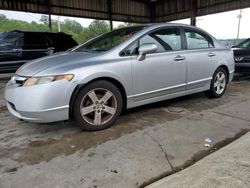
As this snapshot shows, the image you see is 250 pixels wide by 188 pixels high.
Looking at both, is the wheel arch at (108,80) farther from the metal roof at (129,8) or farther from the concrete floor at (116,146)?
the metal roof at (129,8)

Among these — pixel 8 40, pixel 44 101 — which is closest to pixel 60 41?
pixel 8 40

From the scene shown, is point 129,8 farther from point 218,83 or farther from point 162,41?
point 162,41

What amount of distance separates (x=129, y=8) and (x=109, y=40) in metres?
14.1

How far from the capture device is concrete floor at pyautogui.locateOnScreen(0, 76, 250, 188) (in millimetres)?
2275

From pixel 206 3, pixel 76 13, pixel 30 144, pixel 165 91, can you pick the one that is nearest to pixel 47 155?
pixel 30 144

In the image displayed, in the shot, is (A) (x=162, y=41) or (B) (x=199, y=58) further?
(B) (x=199, y=58)

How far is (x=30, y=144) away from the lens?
118 inches

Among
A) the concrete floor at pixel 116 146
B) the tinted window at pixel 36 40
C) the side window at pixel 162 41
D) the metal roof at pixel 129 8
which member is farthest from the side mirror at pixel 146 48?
the metal roof at pixel 129 8

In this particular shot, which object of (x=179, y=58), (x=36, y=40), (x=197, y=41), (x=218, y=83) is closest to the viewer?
(x=179, y=58)

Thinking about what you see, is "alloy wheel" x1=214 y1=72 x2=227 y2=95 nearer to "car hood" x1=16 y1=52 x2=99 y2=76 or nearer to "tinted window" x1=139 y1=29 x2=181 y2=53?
"tinted window" x1=139 y1=29 x2=181 y2=53

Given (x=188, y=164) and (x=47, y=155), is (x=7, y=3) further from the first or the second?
(x=188, y=164)

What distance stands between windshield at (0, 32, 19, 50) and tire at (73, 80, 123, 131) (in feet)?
17.9

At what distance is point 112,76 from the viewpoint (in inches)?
129

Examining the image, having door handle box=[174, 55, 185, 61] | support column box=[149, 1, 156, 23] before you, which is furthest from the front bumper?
support column box=[149, 1, 156, 23]
